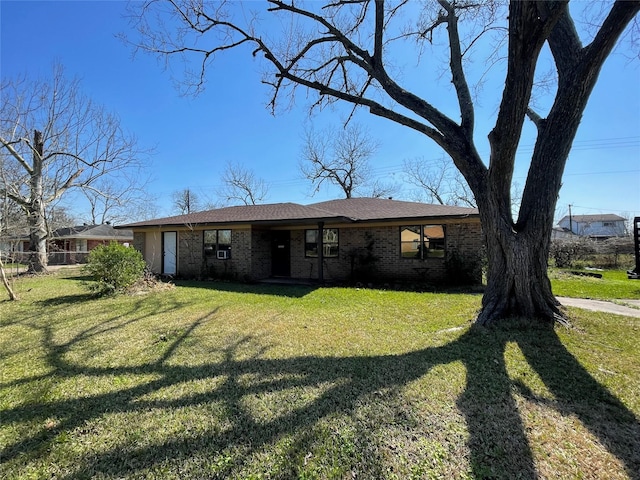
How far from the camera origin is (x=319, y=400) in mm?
3074

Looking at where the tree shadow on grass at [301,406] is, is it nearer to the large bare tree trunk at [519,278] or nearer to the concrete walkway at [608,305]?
the large bare tree trunk at [519,278]

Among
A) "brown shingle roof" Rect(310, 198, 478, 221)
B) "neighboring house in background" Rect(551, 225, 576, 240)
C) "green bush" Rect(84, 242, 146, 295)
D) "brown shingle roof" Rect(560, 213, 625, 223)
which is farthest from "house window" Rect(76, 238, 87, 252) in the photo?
"brown shingle roof" Rect(560, 213, 625, 223)

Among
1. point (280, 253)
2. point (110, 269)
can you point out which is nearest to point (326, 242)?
point (280, 253)

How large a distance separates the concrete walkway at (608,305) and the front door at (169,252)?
14930 mm

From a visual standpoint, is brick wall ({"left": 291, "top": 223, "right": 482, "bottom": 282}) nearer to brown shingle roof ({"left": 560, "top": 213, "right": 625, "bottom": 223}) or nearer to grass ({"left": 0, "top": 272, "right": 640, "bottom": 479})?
grass ({"left": 0, "top": 272, "right": 640, "bottom": 479})

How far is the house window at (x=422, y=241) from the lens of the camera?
1112cm

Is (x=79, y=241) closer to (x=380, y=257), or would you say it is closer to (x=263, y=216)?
(x=263, y=216)

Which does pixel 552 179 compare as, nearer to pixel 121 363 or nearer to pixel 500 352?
pixel 500 352

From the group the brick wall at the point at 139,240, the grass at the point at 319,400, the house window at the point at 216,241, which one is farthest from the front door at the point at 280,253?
the grass at the point at 319,400

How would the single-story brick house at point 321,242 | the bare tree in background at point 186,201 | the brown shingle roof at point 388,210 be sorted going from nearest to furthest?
the brown shingle roof at point 388,210
the single-story brick house at point 321,242
the bare tree in background at point 186,201

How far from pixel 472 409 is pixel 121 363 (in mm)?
4296

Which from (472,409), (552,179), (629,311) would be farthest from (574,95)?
(472,409)

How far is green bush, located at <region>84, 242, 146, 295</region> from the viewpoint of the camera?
8.83 metres

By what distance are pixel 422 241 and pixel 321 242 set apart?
3.77 meters
